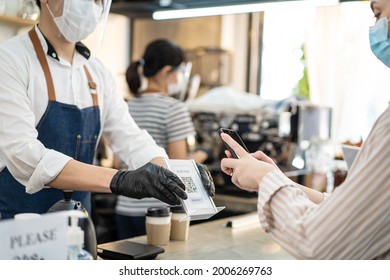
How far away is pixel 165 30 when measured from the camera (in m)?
7.39

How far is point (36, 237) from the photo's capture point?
41.1 inches

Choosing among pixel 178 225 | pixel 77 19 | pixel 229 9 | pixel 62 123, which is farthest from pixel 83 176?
pixel 229 9

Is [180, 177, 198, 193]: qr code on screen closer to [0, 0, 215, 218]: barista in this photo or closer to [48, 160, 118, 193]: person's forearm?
[0, 0, 215, 218]: barista

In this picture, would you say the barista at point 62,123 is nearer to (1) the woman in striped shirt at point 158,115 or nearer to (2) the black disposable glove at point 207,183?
(2) the black disposable glove at point 207,183

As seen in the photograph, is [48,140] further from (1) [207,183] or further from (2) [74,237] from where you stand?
(2) [74,237]

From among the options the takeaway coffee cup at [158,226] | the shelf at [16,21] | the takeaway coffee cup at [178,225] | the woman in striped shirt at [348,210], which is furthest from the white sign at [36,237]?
the shelf at [16,21]

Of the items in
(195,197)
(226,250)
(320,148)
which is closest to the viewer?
(195,197)

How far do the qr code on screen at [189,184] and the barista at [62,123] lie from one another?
1.4 inches

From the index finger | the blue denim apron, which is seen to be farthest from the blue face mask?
the blue denim apron

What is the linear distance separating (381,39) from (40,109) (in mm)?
1147

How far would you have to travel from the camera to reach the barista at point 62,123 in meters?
1.69
